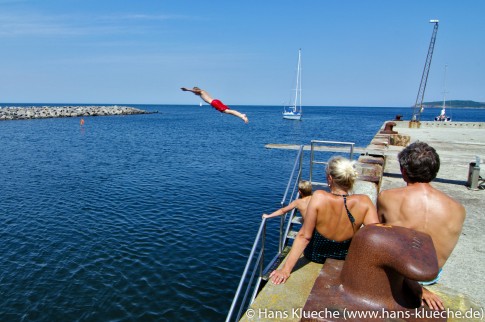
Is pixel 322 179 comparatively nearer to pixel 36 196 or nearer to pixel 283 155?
pixel 283 155

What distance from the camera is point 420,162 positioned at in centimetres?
367

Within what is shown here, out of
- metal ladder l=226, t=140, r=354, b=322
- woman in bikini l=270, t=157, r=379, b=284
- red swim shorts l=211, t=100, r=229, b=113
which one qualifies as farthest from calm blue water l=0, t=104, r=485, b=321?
red swim shorts l=211, t=100, r=229, b=113

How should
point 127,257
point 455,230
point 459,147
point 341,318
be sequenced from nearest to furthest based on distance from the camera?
point 341,318 < point 455,230 < point 127,257 < point 459,147

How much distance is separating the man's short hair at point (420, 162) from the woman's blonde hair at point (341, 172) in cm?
58

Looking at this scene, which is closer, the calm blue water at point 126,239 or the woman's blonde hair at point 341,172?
the woman's blonde hair at point 341,172

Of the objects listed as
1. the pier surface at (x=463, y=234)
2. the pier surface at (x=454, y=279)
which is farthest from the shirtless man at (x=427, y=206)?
the pier surface at (x=463, y=234)

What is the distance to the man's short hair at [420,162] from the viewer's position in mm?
3643

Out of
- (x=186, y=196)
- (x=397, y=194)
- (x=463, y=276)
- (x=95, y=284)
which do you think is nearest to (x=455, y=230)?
(x=397, y=194)

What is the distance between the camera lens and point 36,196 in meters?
18.2

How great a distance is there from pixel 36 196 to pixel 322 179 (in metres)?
16.5

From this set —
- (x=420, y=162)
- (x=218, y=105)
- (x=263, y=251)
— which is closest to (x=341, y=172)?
(x=420, y=162)

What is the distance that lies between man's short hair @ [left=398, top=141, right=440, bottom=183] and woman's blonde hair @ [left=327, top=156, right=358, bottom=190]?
576 millimetres

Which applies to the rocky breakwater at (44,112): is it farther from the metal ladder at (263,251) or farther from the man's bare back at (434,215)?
the man's bare back at (434,215)

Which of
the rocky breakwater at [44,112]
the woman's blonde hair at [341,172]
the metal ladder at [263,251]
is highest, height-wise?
the woman's blonde hair at [341,172]
